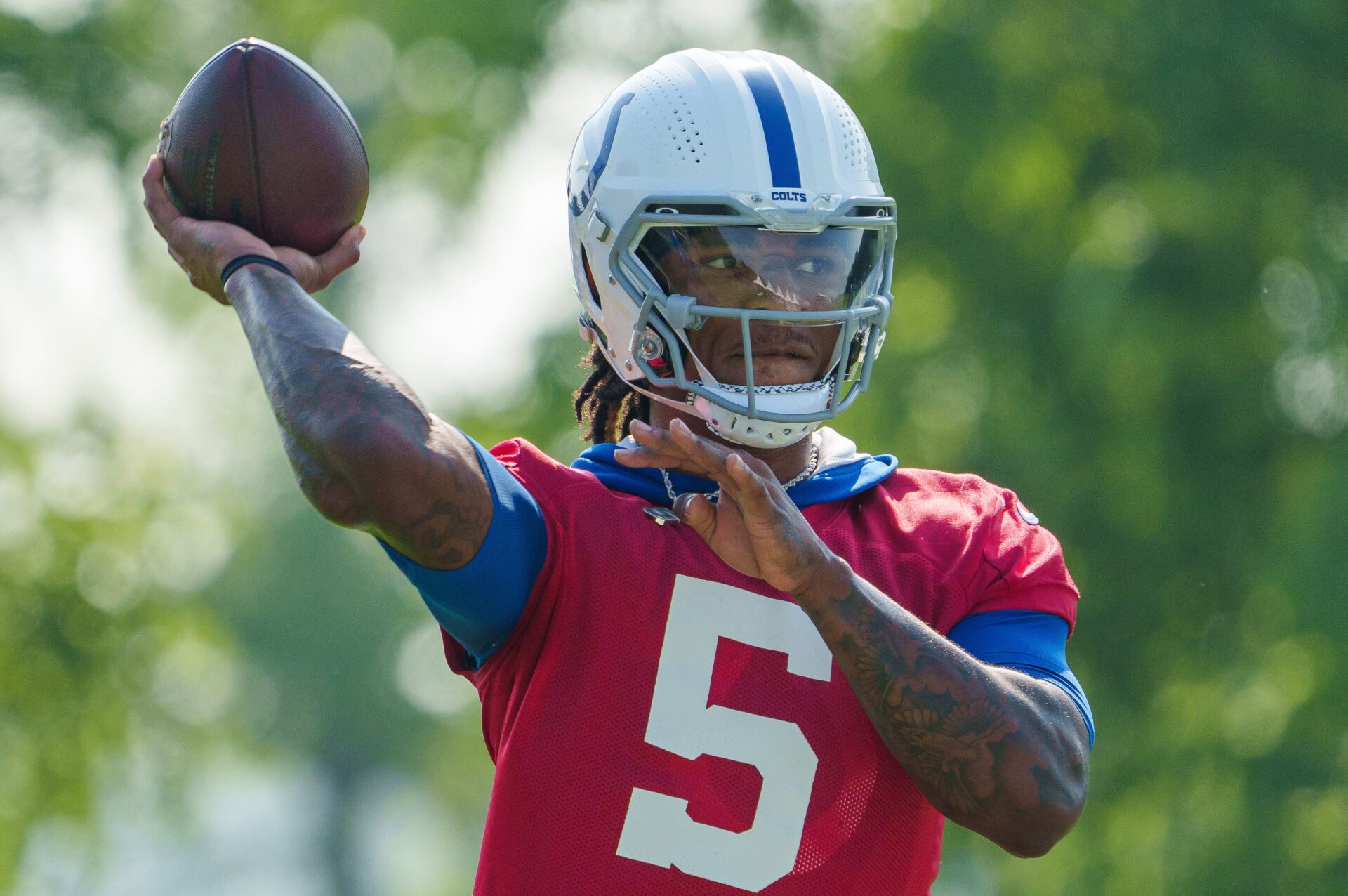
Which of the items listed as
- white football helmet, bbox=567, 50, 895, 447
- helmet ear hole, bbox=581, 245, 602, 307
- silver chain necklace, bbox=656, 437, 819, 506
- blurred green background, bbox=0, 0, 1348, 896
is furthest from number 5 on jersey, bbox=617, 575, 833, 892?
Result: blurred green background, bbox=0, 0, 1348, 896

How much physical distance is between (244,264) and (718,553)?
0.86 m

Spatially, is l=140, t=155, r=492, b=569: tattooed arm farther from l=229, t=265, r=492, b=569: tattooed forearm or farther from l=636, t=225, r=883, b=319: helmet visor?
l=636, t=225, r=883, b=319: helmet visor

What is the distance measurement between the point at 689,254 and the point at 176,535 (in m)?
13.1

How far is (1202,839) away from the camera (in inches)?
392

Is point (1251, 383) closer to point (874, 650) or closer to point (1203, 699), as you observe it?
point (1203, 699)

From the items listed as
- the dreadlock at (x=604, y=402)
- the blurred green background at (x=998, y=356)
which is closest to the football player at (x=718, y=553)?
the dreadlock at (x=604, y=402)

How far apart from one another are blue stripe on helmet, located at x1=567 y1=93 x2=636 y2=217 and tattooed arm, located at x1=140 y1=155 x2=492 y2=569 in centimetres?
76

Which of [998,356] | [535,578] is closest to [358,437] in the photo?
[535,578]

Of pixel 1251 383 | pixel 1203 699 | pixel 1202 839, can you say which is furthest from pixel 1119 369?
pixel 1202 839

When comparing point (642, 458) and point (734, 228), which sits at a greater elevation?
point (734, 228)

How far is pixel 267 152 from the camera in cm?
300

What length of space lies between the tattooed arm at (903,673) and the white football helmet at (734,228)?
1.23ft

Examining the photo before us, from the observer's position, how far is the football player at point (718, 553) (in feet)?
8.19

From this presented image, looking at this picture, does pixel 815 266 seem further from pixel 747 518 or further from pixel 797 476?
pixel 747 518
